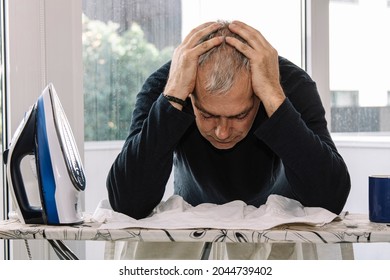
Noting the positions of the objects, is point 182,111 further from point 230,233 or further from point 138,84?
point 138,84

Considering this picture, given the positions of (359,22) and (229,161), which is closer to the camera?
(229,161)

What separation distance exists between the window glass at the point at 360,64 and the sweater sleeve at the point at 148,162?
1.10 m

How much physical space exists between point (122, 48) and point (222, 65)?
55cm

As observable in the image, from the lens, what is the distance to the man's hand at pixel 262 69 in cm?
119

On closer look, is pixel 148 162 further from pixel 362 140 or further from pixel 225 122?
pixel 362 140

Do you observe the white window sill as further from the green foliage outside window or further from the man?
the man

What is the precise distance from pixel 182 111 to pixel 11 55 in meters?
0.50

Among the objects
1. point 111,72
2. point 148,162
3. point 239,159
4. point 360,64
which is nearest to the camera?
point 148,162

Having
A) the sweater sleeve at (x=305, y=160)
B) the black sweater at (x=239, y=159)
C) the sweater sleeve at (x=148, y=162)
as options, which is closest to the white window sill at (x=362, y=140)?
the black sweater at (x=239, y=159)

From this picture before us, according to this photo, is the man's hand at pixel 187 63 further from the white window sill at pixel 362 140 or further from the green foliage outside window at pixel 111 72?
the white window sill at pixel 362 140

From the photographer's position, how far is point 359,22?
7.14 ft

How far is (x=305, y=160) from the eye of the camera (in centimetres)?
118

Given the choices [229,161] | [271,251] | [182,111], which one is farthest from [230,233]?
[229,161]

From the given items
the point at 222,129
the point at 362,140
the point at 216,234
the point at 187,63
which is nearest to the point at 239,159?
the point at 222,129
